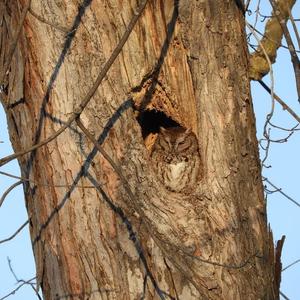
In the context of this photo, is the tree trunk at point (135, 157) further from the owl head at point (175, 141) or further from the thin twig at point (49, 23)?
the owl head at point (175, 141)

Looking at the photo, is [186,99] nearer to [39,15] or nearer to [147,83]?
[147,83]

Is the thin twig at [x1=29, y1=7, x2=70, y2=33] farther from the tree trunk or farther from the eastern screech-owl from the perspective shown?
the eastern screech-owl

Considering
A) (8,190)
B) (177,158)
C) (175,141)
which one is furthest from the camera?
(177,158)

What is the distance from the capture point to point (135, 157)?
10.1 ft

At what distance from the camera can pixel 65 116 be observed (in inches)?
121

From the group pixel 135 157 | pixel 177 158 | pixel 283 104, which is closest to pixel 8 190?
pixel 135 157

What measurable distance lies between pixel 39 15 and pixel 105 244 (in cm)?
105

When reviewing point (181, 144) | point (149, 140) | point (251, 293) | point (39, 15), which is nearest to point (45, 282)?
point (251, 293)

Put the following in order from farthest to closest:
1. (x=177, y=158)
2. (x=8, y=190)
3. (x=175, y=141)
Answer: (x=177, y=158) → (x=175, y=141) → (x=8, y=190)

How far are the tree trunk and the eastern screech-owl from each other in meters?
0.19

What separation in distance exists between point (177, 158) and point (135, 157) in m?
1.76

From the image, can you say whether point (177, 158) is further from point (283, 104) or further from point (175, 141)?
point (283, 104)

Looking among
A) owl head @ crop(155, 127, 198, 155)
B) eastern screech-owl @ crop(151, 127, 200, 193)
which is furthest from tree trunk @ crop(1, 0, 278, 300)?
owl head @ crop(155, 127, 198, 155)

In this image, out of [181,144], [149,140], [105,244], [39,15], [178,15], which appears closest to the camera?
[105,244]
